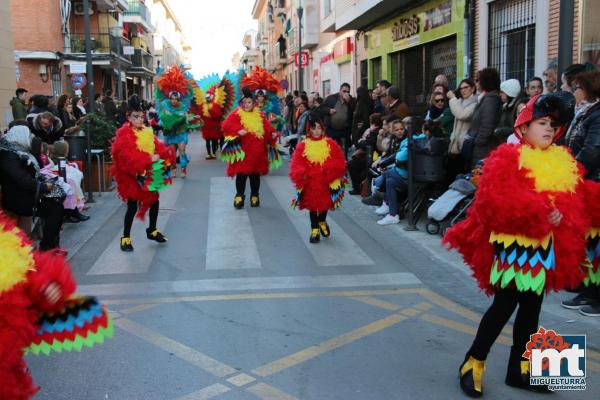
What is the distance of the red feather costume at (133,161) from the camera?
748 cm

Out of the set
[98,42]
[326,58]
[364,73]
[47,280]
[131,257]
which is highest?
[98,42]

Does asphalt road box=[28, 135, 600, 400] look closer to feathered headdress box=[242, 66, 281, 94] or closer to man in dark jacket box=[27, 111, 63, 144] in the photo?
man in dark jacket box=[27, 111, 63, 144]

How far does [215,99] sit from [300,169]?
10.7m

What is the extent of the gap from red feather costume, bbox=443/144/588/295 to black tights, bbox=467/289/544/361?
0.09m

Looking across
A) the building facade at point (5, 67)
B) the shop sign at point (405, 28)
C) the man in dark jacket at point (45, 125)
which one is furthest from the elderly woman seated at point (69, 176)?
the shop sign at point (405, 28)

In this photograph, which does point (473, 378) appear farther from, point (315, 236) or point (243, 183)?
point (243, 183)

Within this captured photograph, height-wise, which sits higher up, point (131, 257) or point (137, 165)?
point (137, 165)

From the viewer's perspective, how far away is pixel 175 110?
590 inches

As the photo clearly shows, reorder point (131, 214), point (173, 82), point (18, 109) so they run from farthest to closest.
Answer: point (173, 82)
point (18, 109)
point (131, 214)

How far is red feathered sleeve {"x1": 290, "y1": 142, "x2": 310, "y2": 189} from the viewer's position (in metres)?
7.89

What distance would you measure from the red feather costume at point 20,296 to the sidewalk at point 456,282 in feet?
9.50

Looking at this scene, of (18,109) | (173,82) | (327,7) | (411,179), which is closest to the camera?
(411,179)
